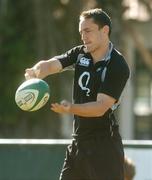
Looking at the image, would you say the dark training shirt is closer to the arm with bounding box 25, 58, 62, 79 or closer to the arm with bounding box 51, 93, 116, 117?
the arm with bounding box 51, 93, 116, 117

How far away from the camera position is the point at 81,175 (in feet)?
24.8

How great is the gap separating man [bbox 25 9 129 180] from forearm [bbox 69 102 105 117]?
11mm

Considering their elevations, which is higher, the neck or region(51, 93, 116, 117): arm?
the neck

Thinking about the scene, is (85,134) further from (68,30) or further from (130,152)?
(68,30)

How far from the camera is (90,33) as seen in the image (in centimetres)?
725

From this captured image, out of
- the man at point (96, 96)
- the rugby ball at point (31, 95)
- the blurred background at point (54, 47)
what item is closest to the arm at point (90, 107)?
the man at point (96, 96)

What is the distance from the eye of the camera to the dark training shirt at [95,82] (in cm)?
726

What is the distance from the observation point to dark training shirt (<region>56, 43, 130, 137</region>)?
7.26 meters

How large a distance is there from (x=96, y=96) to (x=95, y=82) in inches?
4.5

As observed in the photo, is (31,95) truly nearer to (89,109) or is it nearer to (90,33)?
(89,109)

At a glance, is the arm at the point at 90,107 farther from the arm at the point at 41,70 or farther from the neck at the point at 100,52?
the arm at the point at 41,70

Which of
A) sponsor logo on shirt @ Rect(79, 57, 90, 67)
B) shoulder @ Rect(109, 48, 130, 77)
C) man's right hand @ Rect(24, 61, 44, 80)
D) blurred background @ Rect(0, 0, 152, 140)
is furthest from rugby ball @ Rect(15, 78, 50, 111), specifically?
blurred background @ Rect(0, 0, 152, 140)

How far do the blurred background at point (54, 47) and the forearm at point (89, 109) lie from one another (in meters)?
12.2

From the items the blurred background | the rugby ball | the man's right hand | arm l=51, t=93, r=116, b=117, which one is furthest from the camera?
the blurred background
